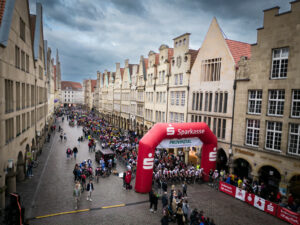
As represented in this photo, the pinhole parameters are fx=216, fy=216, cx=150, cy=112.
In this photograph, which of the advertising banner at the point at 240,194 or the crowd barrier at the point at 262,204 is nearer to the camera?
the crowd barrier at the point at 262,204

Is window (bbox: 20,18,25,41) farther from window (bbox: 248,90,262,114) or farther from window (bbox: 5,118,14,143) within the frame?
window (bbox: 248,90,262,114)

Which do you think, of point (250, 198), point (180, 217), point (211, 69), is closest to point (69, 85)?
point (211, 69)

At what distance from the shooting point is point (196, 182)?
20.8 metres

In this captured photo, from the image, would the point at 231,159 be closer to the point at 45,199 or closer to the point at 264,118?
the point at 264,118

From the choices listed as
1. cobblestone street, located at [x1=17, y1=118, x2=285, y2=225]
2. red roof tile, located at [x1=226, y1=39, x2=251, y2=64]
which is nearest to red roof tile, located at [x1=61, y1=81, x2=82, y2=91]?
cobblestone street, located at [x1=17, y1=118, x2=285, y2=225]

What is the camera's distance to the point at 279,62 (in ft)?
58.9

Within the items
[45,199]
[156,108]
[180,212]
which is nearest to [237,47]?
[156,108]

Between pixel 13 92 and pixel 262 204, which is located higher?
pixel 13 92

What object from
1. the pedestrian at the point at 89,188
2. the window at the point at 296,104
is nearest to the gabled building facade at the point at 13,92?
the pedestrian at the point at 89,188

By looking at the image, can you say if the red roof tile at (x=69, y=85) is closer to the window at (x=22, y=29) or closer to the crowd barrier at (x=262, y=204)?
the window at (x=22, y=29)

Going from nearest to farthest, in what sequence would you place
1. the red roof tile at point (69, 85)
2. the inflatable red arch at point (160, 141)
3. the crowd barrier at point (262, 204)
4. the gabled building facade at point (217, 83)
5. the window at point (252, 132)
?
the crowd barrier at point (262, 204) → the inflatable red arch at point (160, 141) → the window at point (252, 132) → the gabled building facade at point (217, 83) → the red roof tile at point (69, 85)

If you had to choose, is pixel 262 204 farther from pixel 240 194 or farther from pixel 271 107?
pixel 271 107

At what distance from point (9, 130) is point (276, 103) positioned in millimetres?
20342

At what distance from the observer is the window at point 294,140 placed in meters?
16.4
